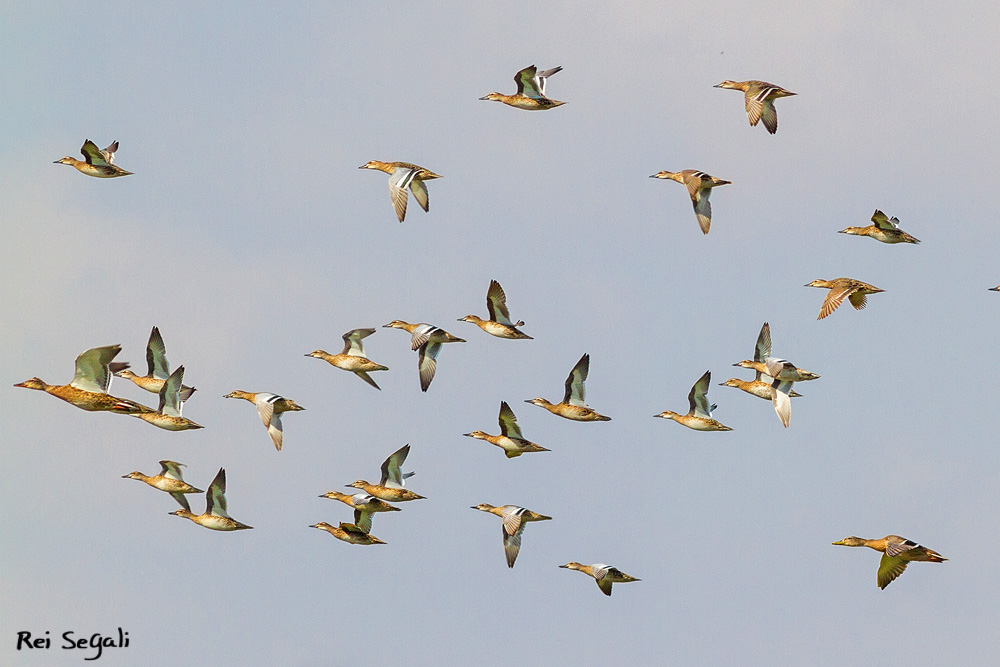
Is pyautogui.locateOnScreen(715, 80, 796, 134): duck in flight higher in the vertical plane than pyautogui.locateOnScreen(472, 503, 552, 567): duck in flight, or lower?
higher

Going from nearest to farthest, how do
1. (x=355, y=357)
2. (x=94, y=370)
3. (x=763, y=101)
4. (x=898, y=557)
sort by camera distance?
(x=94, y=370) < (x=898, y=557) < (x=763, y=101) < (x=355, y=357)

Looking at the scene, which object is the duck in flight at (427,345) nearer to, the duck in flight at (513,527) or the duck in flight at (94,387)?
the duck in flight at (513,527)

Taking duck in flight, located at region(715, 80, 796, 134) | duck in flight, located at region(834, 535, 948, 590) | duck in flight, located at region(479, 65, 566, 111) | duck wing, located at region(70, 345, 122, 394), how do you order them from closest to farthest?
duck wing, located at region(70, 345, 122, 394), duck in flight, located at region(834, 535, 948, 590), duck in flight, located at region(715, 80, 796, 134), duck in flight, located at region(479, 65, 566, 111)

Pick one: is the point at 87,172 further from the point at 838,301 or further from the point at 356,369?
the point at 838,301

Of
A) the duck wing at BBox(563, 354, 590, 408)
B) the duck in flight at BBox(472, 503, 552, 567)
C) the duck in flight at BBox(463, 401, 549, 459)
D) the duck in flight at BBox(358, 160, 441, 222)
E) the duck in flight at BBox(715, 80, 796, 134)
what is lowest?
the duck in flight at BBox(472, 503, 552, 567)

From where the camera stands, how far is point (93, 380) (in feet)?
137

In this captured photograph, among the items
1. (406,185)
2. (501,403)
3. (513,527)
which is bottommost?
(513,527)

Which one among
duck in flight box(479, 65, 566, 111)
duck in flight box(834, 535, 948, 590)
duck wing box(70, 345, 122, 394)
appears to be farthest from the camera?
duck in flight box(479, 65, 566, 111)

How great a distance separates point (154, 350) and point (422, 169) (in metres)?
9.04

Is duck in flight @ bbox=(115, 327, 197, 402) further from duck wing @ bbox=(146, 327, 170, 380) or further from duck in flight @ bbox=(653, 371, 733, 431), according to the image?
duck in flight @ bbox=(653, 371, 733, 431)

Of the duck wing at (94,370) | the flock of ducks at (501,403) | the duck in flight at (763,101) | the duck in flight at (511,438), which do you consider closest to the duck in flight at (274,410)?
the flock of ducks at (501,403)

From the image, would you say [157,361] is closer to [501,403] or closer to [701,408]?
[501,403]

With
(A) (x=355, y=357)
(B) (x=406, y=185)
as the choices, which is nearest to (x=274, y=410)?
(A) (x=355, y=357)

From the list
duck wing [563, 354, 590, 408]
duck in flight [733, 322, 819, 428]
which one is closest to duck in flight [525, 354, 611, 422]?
duck wing [563, 354, 590, 408]
